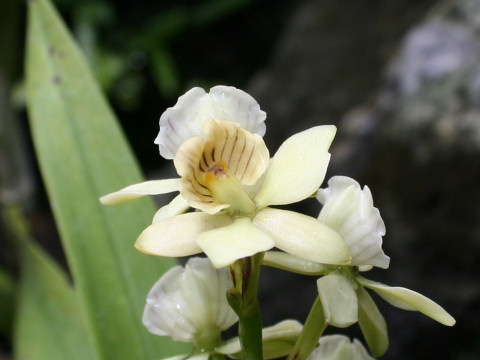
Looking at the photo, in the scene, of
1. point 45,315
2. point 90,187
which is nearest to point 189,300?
point 90,187

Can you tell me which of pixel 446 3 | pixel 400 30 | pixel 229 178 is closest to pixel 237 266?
pixel 229 178

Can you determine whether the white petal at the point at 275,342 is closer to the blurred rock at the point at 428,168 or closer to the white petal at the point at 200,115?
the white petal at the point at 200,115

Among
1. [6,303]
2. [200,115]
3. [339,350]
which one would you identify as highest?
[200,115]

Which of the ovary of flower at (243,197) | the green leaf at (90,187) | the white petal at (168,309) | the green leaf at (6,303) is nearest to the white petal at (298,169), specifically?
the ovary of flower at (243,197)

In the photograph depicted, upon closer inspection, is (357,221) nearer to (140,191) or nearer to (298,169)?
(298,169)

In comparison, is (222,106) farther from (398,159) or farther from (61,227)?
(398,159)

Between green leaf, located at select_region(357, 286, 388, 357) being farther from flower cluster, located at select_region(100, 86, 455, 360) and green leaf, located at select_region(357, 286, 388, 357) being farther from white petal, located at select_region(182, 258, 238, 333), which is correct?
white petal, located at select_region(182, 258, 238, 333)
